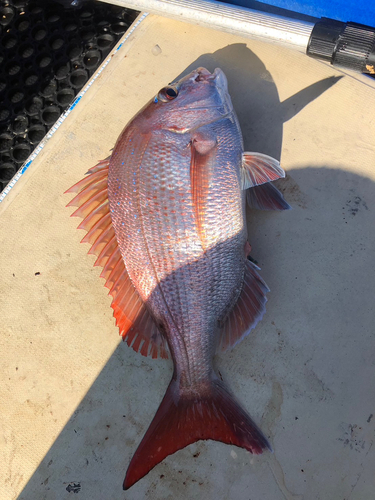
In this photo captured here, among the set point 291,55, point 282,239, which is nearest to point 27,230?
point 282,239

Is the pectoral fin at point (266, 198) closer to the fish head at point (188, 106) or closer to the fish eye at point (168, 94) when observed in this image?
the fish head at point (188, 106)

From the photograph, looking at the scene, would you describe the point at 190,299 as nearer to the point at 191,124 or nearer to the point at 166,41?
the point at 191,124

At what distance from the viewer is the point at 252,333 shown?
2.16 metres

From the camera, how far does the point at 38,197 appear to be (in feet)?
7.80

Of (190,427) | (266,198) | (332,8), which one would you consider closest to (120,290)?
(190,427)

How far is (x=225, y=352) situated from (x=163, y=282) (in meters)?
0.60

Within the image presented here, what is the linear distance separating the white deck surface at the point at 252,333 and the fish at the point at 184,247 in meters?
0.22

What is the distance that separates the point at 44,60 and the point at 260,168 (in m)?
1.74

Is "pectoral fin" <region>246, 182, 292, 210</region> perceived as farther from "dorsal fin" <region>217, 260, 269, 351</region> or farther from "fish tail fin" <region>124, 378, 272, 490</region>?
"fish tail fin" <region>124, 378, 272, 490</region>

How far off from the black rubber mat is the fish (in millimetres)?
811

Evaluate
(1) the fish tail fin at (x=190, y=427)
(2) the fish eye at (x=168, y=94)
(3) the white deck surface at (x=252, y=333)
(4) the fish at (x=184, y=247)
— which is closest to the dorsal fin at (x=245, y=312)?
(4) the fish at (x=184, y=247)

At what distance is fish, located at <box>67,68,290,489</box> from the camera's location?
186cm

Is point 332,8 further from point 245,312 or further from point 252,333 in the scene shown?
point 252,333

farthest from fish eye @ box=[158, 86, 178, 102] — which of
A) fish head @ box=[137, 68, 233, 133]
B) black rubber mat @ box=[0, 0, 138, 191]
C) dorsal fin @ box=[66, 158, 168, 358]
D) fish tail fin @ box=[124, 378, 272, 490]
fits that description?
fish tail fin @ box=[124, 378, 272, 490]
